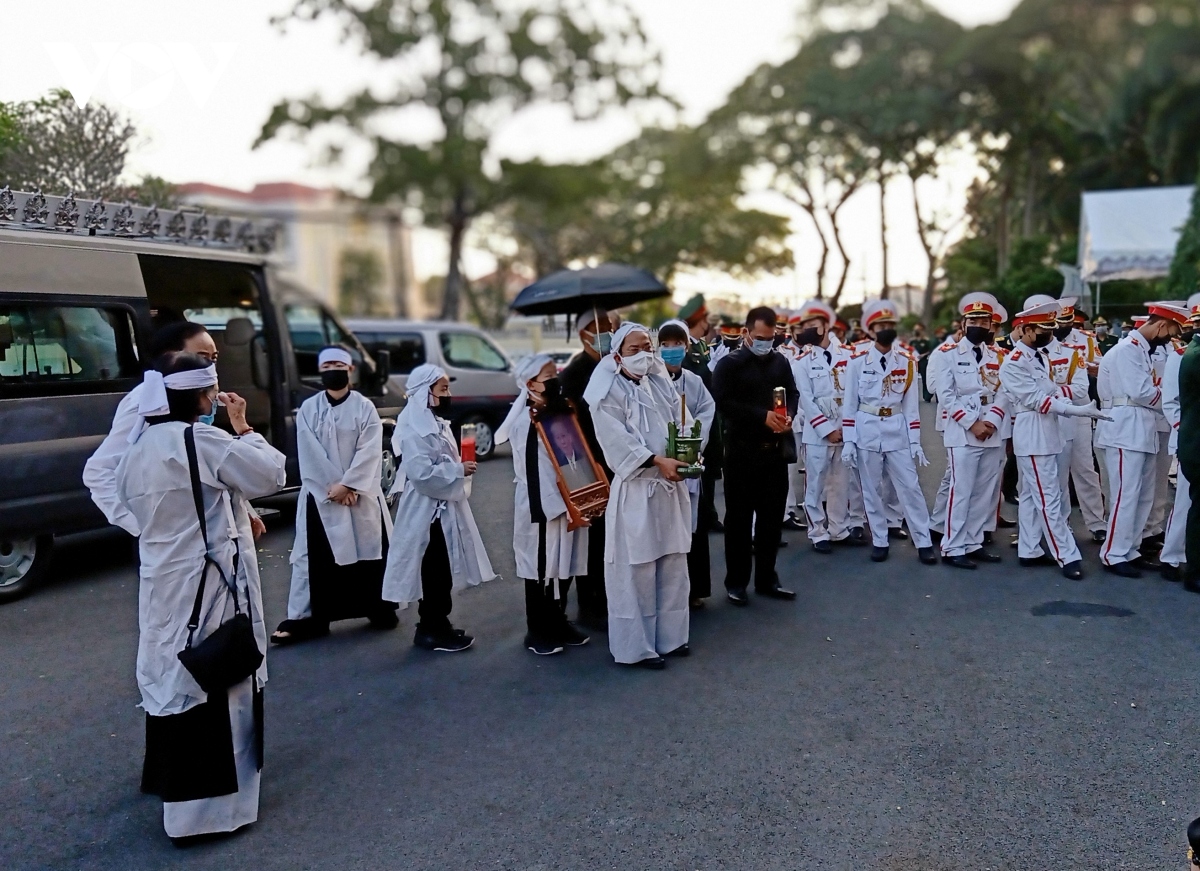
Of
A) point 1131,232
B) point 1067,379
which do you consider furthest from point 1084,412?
point 1131,232

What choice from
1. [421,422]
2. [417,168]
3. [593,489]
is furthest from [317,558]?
[417,168]

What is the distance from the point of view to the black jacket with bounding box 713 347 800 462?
623 centimetres

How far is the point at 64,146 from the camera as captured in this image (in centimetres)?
1077

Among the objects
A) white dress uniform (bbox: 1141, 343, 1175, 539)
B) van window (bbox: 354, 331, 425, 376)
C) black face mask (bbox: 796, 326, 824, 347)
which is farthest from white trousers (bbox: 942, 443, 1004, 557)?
van window (bbox: 354, 331, 425, 376)

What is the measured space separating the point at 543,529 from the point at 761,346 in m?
1.93

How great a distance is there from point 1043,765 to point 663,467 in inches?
84.9

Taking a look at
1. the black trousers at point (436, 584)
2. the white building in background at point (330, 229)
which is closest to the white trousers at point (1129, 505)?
the black trousers at point (436, 584)

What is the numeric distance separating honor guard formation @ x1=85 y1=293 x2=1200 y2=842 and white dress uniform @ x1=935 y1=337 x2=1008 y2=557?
2 cm

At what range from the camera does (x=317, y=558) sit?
5.71 metres

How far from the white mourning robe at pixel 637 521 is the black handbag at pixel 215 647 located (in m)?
2.09

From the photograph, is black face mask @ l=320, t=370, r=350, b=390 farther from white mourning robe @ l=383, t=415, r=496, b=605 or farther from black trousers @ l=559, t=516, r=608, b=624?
black trousers @ l=559, t=516, r=608, b=624

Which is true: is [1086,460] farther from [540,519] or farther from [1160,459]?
[540,519]

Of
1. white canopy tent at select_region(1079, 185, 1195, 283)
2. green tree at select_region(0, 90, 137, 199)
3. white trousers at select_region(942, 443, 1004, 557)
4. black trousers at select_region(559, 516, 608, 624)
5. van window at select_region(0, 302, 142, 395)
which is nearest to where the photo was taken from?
black trousers at select_region(559, 516, 608, 624)

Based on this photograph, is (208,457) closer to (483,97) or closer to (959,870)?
(959,870)
